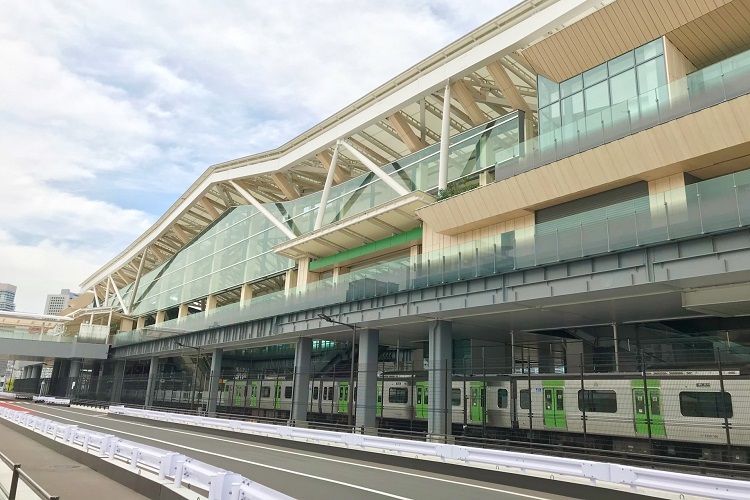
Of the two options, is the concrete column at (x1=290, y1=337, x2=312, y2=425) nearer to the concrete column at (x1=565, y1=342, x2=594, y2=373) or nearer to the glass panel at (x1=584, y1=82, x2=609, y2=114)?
the concrete column at (x1=565, y1=342, x2=594, y2=373)

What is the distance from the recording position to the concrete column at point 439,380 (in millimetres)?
21938

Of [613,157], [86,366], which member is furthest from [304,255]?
[86,366]

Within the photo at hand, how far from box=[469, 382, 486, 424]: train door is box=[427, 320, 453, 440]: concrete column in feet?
5.76

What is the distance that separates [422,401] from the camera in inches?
1035

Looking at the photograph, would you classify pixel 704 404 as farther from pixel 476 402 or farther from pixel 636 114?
pixel 636 114

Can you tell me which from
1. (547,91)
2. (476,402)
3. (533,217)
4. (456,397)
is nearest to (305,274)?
(456,397)

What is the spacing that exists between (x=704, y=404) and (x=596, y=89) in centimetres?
1374

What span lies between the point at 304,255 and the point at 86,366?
158 ft

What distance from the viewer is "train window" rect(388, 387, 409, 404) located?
27.9 meters

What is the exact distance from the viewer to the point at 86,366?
71000mm

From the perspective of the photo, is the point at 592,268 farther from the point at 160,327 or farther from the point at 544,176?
the point at 160,327

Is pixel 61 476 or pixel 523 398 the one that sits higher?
pixel 523 398

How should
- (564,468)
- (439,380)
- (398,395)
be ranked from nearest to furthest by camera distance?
(564,468) < (439,380) < (398,395)

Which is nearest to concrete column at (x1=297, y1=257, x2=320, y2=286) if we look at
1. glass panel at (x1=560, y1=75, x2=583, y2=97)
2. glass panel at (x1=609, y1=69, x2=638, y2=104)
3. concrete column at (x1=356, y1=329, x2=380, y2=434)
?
concrete column at (x1=356, y1=329, x2=380, y2=434)
